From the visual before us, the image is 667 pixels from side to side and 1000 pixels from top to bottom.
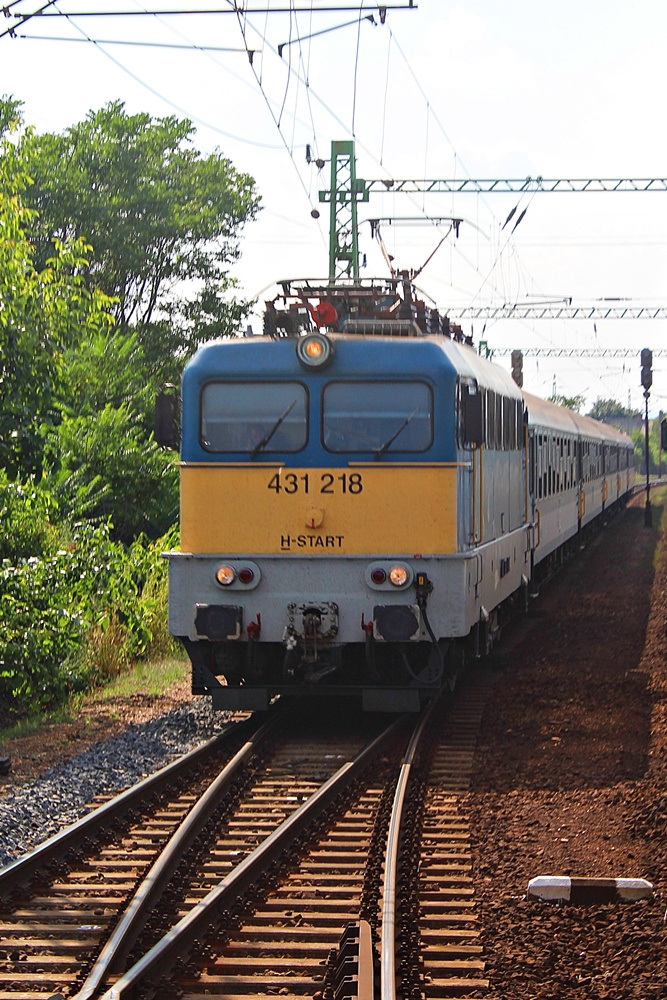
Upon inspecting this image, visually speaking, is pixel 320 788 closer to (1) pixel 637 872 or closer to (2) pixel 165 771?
(2) pixel 165 771

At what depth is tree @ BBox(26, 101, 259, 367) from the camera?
41.3 m

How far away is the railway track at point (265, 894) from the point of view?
5402mm

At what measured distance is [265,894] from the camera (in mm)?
6523

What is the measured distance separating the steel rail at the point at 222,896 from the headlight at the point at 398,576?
1468mm

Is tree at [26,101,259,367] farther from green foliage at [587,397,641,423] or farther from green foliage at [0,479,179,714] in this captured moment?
green foliage at [587,397,641,423]

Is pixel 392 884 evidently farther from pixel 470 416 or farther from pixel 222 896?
pixel 470 416

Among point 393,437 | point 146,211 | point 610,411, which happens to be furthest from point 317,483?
point 610,411

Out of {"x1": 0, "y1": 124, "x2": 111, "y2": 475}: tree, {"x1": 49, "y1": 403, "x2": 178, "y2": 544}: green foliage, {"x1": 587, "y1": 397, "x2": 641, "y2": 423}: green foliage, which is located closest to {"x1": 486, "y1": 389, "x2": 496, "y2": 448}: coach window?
{"x1": 0, "y1": 124, "x2": 111, "y2": 475}: tree

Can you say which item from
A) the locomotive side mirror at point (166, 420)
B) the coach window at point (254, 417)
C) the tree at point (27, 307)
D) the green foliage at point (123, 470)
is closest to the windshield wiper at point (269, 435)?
the coach window at point (254, 417)

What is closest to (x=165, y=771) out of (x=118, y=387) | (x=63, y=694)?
(x=63, y=694)

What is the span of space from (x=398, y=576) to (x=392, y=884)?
384cm

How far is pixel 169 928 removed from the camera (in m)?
5.98

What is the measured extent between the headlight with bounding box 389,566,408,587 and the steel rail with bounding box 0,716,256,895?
1852 millimetres

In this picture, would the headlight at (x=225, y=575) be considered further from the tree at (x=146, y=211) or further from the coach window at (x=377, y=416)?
the tree at (x=146, y=211)
